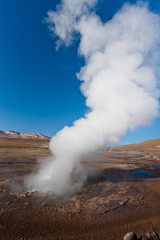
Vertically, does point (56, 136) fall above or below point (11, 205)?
above

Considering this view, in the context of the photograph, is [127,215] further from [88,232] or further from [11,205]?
[11,205]

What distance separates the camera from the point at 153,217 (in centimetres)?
913

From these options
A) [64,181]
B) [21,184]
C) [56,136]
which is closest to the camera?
[21,184]

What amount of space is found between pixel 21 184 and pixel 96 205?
8.59 m

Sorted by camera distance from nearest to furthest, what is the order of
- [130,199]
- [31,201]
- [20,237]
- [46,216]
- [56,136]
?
[20,237] → [46,216] → [31,201] → [130,199] → [56,136]

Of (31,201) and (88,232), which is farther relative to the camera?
(31,201)

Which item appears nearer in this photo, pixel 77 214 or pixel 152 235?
pixel 152 235

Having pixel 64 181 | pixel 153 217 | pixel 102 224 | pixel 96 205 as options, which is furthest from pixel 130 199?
pixel 64 181

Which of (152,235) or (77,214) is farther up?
(77,214)

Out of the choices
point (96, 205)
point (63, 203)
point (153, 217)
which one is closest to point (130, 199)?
point (153, 217)

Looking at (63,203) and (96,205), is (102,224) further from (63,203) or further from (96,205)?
(63,203)

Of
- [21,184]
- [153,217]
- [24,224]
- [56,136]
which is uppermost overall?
[56,136]

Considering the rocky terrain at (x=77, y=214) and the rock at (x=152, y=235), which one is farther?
the rocky terrain at (x=77, y=214)

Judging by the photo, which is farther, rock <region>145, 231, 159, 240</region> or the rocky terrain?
the rocky terrain
